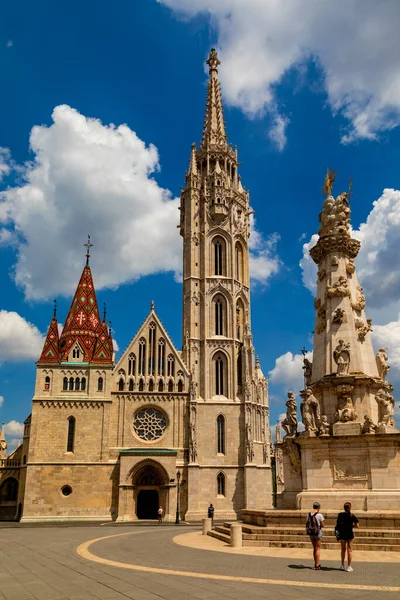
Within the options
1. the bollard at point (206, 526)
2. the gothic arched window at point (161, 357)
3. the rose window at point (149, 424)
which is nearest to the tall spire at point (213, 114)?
the gothic arched window at point (161, 357)

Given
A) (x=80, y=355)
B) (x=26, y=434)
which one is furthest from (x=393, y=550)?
(x=26, y=434)

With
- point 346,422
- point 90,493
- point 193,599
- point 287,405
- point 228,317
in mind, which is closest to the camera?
point 193,599

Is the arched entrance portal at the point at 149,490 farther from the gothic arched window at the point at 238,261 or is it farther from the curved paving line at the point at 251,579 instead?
the curved paving line at the point at 251,579

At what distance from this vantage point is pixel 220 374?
164 ft

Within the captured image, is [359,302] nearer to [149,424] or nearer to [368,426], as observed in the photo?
[368,426]

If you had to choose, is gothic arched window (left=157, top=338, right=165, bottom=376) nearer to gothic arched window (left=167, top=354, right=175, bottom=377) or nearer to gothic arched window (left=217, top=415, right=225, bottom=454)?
gothic arched window (left=167, top=354, right=175, bottom=377)

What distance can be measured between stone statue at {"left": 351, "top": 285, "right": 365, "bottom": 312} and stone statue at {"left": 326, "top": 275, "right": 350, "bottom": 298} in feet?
1.87

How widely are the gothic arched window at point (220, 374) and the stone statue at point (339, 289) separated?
2903 cm

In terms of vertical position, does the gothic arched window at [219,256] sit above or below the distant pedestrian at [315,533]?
above

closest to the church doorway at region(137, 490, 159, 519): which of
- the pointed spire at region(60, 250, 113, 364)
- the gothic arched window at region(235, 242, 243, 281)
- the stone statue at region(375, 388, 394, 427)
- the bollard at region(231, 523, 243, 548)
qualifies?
the pointed spire at region(60, 250, 113, 364)

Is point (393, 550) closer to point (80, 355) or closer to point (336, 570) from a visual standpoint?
point (336, 570)

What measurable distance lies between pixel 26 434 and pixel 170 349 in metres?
18.9

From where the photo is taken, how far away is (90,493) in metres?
43.5

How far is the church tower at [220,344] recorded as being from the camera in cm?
4617
